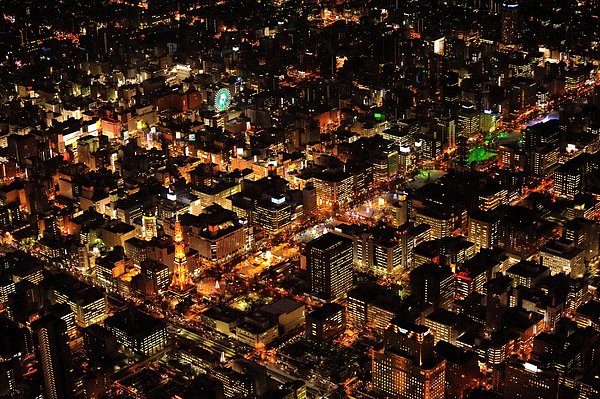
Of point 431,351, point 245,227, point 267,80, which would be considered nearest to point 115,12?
point 267,80

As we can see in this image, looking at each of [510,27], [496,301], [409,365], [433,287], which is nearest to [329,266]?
[433,287]

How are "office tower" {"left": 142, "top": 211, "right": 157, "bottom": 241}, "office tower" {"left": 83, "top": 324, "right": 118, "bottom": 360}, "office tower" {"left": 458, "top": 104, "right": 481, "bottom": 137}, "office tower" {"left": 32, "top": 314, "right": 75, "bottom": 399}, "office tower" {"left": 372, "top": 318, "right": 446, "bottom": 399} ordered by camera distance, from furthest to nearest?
"office tower" {"left": 458, "top": 104, "right": 481, "bottom": 137} < "office tower" {"left": 142, "top": 211, "right": 157, "bottom": 241} < "office tower" {"left": 83, "top": 324, "right": 118, "bottom": 360} < "office tower" {"left": 32, "top": 314, "right": 75, "bottom": 399} < "office tower" {"left": 372, "top": 318, "right": 446, "bottom": 399}

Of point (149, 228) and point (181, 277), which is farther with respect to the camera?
point (149, 228)

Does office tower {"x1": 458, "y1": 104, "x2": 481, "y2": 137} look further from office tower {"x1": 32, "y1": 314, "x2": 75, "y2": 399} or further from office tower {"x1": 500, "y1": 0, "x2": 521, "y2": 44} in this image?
office tower {"x1": 32, "y1": 314, "x2": 75, "y2": 399}

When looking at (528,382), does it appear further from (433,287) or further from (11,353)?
(11,353)

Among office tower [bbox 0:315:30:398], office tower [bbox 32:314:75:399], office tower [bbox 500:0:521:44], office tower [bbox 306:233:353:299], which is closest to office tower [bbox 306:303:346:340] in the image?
office tower [bbox 306:233:353:299]

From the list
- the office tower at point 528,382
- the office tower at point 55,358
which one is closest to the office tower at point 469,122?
the office tower at point 528,382
